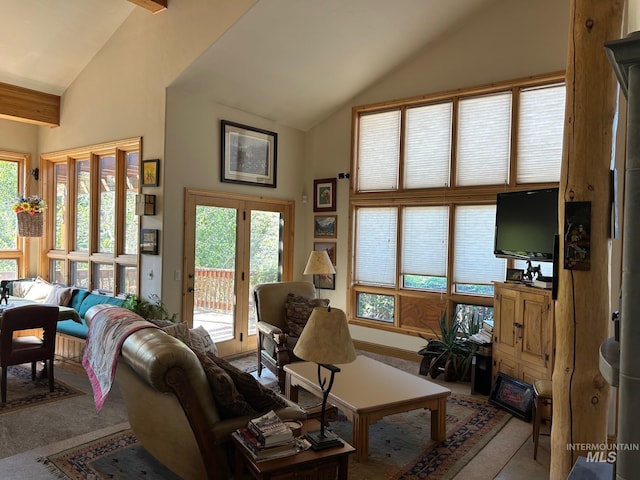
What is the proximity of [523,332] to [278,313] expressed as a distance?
252 centimetres

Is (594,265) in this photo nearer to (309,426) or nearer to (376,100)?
(309,426)

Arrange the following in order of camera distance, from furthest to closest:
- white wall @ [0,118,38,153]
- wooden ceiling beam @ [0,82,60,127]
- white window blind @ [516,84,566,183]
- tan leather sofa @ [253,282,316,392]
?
1. white wall @ [0,118,38,153]
2. wooden ceiling beam @ [0,82,60,127]
3. white window blind @ [516,84,566,183]
4. tan leather sofa @ [253,282,316,392]

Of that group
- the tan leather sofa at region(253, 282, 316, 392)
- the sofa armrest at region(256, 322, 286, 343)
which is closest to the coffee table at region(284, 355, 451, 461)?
the tan leather sofa at region(253, 282, 316, 392)

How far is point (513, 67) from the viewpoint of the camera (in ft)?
16.5

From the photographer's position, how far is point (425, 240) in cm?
567

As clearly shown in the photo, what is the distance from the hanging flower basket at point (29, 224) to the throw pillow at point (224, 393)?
4915 millimetres

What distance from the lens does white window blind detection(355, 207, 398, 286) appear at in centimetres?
595

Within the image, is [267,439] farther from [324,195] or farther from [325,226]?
[324,195]

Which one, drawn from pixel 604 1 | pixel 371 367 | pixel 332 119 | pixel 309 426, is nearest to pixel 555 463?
pixel 309 426

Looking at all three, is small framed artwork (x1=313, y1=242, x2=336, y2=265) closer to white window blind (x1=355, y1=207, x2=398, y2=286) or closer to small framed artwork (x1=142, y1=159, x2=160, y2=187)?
white window blind (x1=355, y1=207, x2=398, y2=286)

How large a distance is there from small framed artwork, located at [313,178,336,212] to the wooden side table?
447 cm

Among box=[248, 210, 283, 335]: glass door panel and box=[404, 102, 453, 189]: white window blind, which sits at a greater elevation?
box=[404, 102, 453, 189]: white window blind

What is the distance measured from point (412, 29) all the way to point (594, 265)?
152 inches

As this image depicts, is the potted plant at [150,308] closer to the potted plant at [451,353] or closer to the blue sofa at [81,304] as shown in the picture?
the blue sofa at [81,304]
